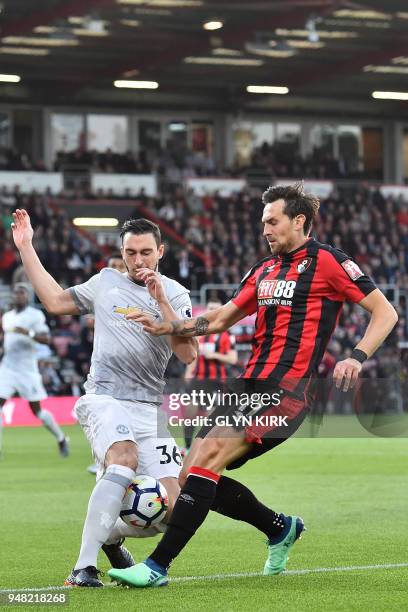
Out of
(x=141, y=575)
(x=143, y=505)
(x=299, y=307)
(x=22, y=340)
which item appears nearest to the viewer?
(x=141, y=575)

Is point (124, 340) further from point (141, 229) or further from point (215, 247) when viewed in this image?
point (215, 247)

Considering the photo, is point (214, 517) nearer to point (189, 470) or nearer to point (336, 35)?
point (189, 470)

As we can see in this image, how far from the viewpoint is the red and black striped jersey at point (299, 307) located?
6.67 metres

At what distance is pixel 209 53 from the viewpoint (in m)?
40.2

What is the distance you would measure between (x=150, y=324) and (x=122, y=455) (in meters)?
0.71

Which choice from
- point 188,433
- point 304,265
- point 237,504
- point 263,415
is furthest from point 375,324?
point 188,433

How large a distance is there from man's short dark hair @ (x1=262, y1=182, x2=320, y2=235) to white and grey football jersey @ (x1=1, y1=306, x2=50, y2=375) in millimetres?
10196

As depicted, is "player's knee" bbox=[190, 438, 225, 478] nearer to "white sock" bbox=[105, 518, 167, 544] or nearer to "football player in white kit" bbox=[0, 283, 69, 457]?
"white sock" bbox=[105, 518, 167, 544]

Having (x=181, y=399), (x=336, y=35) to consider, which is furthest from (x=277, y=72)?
(x=181, y=399)

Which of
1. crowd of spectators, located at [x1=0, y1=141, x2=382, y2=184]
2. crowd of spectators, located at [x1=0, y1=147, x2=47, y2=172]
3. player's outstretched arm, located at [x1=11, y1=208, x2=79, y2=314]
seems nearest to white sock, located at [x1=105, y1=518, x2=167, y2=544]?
player's outstretched arm, located at [x1=11, y1=208, x2=79, y2=314]

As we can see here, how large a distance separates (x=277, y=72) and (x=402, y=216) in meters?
6.74

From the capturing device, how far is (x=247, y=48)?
3822cm

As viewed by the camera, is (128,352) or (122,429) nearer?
(122,429)

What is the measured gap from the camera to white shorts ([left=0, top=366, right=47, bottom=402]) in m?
16.8
